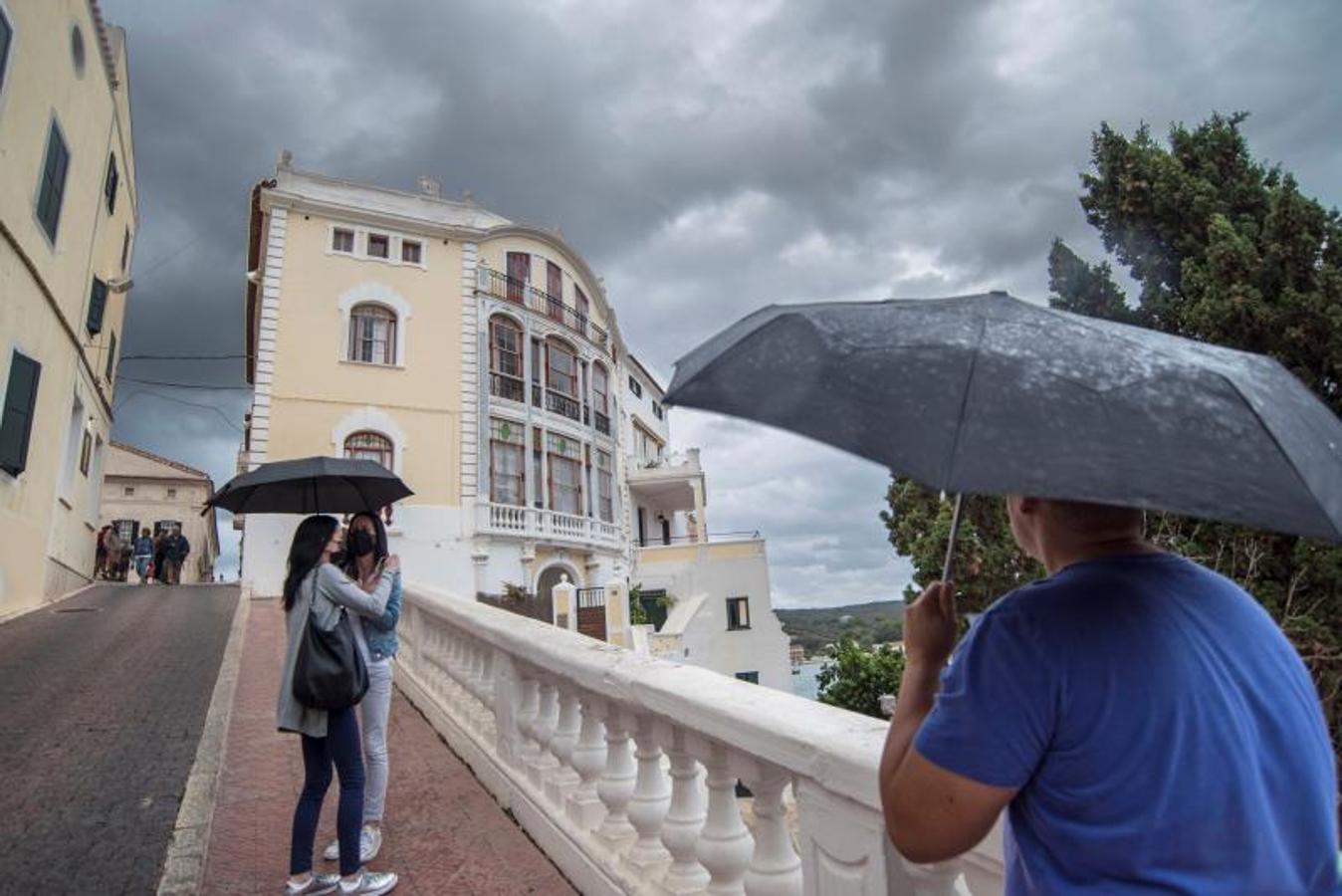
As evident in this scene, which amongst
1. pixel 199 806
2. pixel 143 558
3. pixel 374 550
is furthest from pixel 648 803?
pixel 143 558

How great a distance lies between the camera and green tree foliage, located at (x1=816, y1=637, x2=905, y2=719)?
670 inches

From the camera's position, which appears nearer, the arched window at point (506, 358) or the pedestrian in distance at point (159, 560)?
the pedestrian in distance at point (159, 560)

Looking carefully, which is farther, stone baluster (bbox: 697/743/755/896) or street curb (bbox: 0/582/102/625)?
street curb (bbox: 0/582/102/625)

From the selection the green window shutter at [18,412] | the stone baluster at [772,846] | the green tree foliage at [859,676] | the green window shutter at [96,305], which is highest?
the green window shutter at [96,305]

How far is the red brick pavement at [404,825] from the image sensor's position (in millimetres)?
3320

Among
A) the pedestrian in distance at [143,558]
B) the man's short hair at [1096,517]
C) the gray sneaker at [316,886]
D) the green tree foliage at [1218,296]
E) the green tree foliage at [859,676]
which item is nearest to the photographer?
the man's short hair at [1096,517]

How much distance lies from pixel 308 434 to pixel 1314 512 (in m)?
20.9

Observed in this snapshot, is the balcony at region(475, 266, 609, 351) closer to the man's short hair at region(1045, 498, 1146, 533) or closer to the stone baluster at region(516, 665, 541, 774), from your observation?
the stone baluster at region(516, 665, 541, 774)

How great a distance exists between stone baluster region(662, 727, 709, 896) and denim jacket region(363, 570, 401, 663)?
5.65ft

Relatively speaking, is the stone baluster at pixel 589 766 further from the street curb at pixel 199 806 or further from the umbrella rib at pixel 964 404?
the umbrella rib at pixel 964 404

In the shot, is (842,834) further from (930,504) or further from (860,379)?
(930,504)

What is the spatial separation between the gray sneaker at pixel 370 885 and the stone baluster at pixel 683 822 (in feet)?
4.66

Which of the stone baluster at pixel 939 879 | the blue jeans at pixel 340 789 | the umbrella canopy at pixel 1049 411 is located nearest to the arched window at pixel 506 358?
the blue jeans at pixel 340 789

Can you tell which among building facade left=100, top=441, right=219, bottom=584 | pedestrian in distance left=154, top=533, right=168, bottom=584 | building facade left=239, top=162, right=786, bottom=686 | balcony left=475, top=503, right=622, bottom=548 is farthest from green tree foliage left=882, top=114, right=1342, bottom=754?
building facade left=100, top=441, right=219, bottom=584
